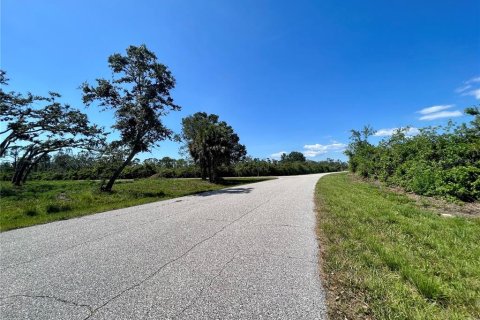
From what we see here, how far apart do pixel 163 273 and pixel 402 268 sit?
3373 mm

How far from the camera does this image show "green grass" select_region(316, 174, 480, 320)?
9.23ft

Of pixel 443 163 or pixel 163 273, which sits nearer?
pixel 163 273

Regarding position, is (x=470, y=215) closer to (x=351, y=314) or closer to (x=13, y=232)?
(x=351, y=314)

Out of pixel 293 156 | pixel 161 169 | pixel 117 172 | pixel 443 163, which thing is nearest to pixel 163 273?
pixel 443 163

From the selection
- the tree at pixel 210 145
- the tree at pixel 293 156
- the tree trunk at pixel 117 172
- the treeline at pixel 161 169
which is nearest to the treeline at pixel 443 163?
the tree trunk at pixel 117 172

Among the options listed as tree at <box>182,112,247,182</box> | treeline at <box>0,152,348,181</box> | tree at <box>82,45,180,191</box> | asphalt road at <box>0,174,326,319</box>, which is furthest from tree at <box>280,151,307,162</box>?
asphalt road at <box>0,174,326,319</box>

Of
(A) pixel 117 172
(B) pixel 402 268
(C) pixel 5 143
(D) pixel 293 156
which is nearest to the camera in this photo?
(B) pixel 402 268

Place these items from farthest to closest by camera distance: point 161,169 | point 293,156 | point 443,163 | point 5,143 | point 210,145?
point 293,156 → point 161,169 → point 210,145 → point 5,143 → point 443,163

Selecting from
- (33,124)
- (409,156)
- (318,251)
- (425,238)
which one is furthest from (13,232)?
(33,124)

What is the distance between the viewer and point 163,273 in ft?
12.4

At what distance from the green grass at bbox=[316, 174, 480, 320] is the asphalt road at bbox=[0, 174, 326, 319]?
32 centimetres

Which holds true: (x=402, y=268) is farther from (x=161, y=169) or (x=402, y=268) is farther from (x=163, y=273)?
(x=161, y=169)

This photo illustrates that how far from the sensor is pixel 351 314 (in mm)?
2762

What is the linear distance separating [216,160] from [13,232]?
83.1 ft
